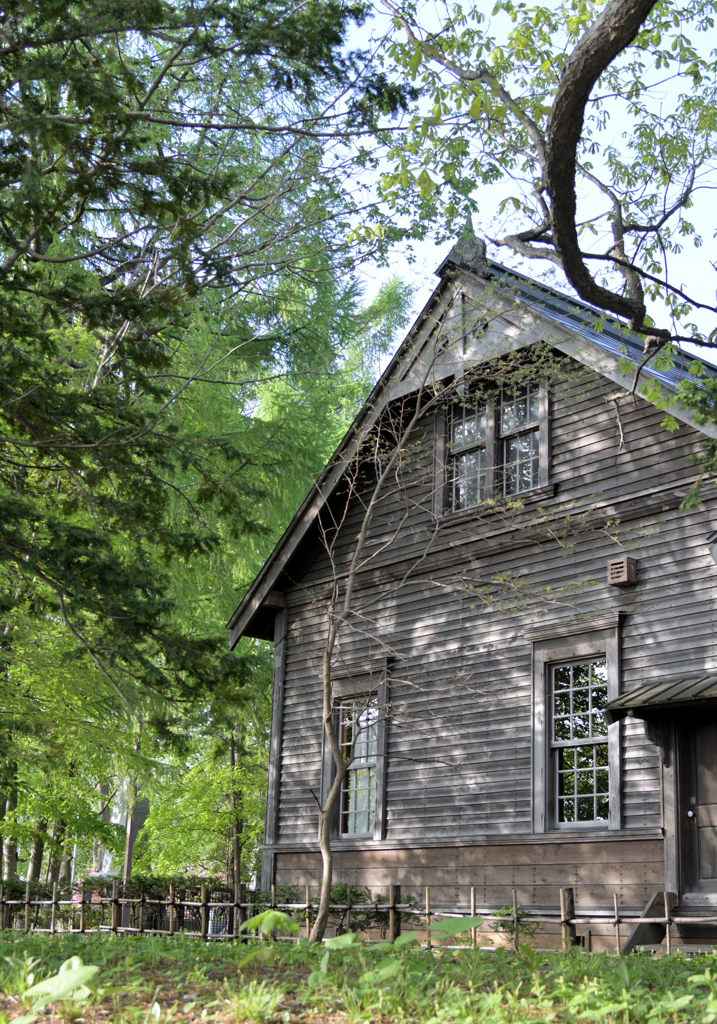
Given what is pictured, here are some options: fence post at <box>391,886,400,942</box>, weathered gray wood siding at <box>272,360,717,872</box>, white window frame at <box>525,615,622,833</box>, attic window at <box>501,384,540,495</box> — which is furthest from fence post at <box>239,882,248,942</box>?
attic window at <box>501,384,540,495</box>

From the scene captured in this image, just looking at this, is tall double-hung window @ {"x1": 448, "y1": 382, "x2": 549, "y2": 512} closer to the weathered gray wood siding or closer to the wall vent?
the weathered gray wood siding

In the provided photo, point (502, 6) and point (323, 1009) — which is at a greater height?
point (502, 6)

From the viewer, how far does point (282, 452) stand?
714 inches

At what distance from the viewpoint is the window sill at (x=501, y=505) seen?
504 inches

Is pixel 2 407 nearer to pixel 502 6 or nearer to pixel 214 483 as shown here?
pixel 214 483

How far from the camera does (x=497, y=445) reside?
45.8 ft

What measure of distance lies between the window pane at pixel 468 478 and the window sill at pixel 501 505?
0.28 metres

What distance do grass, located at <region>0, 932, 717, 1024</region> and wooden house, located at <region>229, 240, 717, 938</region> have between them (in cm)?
402

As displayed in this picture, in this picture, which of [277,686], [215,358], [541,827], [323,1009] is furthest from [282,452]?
Result: [323,1009]

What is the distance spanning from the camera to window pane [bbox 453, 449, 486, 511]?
14.1 meters

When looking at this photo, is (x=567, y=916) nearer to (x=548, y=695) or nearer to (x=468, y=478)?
(x=548, y=695)

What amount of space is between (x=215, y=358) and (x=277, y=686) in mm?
6567

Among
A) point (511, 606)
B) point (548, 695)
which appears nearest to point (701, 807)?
point (548, 695)

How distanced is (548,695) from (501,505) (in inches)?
102
